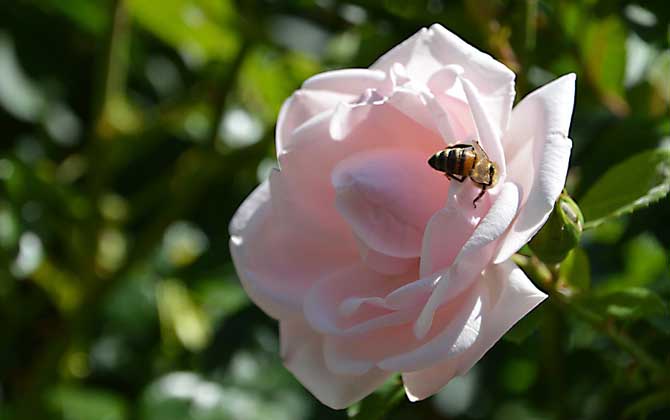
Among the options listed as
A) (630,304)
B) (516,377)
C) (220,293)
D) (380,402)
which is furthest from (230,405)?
(630,304)

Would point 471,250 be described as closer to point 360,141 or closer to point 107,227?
point 360,141

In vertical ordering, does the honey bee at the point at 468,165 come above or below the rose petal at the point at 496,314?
above

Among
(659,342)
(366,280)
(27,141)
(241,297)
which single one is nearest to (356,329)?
(366,280)

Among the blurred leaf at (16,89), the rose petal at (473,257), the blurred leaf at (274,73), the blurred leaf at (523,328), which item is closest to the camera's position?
the rose petal at (473,257)

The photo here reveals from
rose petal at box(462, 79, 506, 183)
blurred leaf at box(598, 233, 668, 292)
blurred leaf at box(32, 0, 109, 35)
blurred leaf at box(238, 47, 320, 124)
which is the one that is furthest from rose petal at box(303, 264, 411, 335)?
blurred leaf at box(32, 0, 109, 35)

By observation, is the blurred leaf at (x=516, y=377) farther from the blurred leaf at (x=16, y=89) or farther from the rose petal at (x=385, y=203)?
the blurred leaf at (x=16, y=89)

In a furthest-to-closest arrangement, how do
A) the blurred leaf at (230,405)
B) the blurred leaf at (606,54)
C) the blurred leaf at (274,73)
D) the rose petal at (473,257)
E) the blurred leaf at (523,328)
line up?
the blurred leaf at (274,73) → the blurred leaf at (230,405) → the blurred leaf at (606,54) → the blurred leaf at (523,328) → the rose petal at (473,257)

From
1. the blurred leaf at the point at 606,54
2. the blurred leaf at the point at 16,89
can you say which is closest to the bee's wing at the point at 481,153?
the blurred leaf at the point at 606,54
